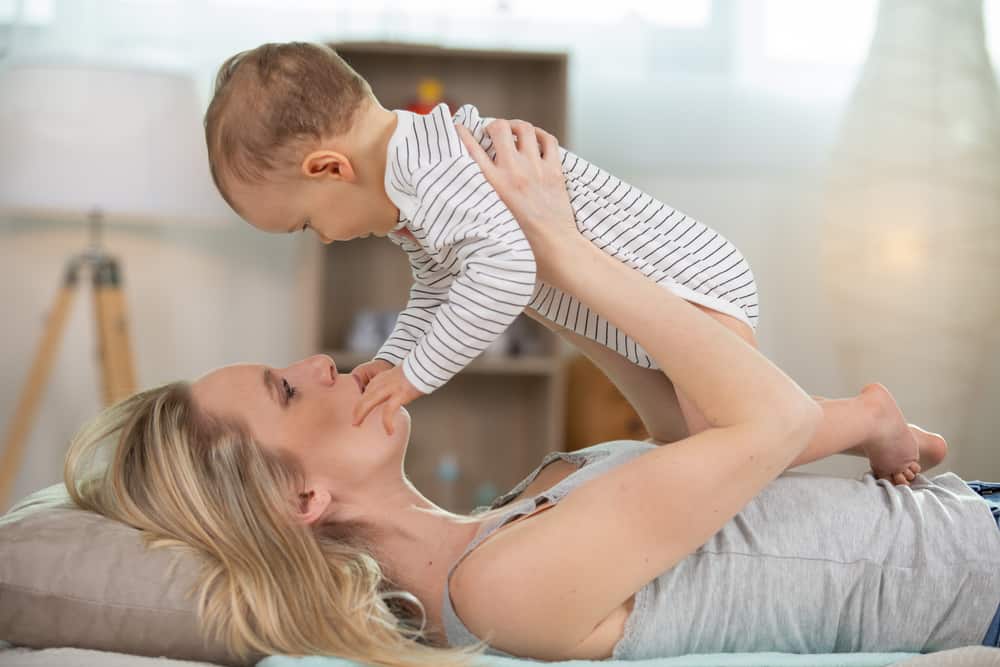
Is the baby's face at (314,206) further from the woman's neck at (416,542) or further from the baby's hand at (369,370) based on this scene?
the woman's neck at (416,542)

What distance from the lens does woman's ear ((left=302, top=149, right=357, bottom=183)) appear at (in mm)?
1327

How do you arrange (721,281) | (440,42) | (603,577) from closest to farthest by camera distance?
(603,577) → (721,281) → (440,42)

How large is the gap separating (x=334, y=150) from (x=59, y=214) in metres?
2.55

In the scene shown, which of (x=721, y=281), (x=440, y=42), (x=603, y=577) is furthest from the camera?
(x=440, y=42)

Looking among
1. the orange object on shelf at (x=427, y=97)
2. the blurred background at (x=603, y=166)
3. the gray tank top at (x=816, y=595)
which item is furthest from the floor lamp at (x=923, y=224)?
the gray tank top at (x=816, y=595)

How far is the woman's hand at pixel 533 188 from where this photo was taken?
1.31 metres

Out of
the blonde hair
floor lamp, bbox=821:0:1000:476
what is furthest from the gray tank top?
floor lamp, bbox=821:0:1000:476

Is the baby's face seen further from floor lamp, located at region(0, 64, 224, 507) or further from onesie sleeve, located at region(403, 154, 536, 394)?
floor lamp, located at region(0, 64, 224, 507)

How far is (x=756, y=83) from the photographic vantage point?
3.59 m

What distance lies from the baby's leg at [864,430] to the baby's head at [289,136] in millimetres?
496

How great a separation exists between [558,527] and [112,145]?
94.0 inches

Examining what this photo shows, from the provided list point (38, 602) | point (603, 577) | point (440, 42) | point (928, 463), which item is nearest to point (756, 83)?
point (440, 42)

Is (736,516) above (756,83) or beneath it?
beneath

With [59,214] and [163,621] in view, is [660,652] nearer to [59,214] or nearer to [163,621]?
[163,621]
